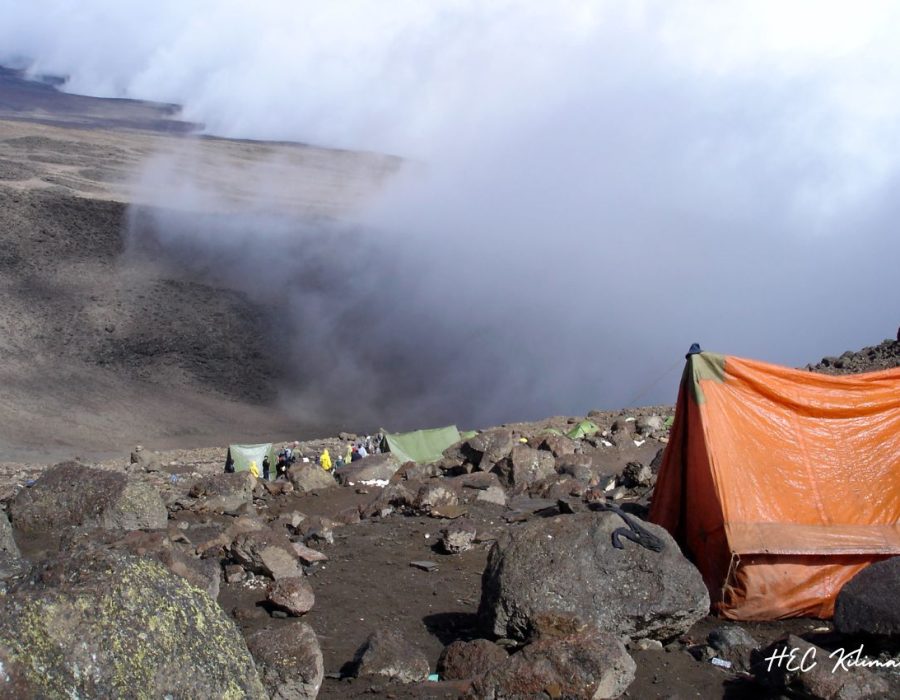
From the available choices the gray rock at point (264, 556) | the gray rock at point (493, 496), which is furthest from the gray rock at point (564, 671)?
the gray rock at point (493, 496)

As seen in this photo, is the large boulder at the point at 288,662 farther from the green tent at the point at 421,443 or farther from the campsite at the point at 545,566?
the green tent at the point at 421,443

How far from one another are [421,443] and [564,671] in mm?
12321

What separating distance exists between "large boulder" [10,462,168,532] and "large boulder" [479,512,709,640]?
13.4 feet

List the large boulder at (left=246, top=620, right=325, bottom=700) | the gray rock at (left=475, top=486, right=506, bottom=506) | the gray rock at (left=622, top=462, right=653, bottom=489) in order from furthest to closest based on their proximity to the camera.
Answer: the gray rock at (left=622, top=462, right=653, bottom=489)
the gray rock at (left=475, top=486, right=506, bottom=506)
the large boulder at (left=246, top=620, right=325, bottom=700)

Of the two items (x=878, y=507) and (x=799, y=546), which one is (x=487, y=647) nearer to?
(x=799, y=546)

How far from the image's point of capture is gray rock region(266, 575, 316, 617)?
21.0 feet

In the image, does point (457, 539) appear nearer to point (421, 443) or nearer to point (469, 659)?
point (469, 659)

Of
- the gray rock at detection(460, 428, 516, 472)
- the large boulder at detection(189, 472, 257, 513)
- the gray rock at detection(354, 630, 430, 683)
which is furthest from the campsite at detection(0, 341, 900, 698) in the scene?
the gray rock at detection(460, 428, 516, 472)

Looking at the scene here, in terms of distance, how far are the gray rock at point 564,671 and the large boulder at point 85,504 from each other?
4.87 meters

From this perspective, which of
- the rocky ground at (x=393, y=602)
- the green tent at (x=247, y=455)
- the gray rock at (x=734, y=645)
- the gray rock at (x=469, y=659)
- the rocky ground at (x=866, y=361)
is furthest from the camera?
the rocky ground at (x=866, y=361)

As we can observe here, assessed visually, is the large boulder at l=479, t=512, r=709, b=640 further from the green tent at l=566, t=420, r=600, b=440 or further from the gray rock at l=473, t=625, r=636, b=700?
the green tent at l=566, t=420, r=600, b=440

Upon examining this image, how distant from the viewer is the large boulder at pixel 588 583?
561cm

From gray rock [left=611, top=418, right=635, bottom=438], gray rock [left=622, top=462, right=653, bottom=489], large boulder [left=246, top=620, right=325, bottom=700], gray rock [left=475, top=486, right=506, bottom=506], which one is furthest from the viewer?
gray rock [left=611, top=418, right=635, bottom=438]

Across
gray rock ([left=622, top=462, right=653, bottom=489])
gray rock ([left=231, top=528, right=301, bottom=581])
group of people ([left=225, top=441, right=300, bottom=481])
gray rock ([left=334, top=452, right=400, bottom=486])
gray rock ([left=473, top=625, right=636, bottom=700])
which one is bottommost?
group of people ([left=225, top=441, right=300, bottom=481])
